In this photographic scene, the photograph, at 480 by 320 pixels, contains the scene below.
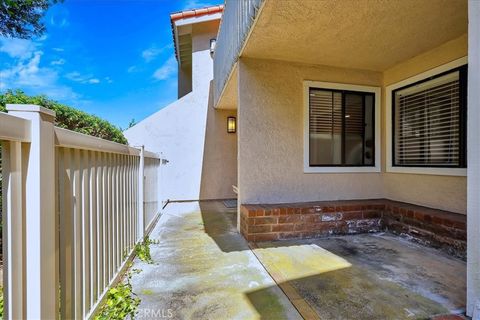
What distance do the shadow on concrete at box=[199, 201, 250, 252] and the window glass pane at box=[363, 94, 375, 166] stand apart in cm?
290

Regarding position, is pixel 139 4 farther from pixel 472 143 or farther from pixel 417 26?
pixel 472 143

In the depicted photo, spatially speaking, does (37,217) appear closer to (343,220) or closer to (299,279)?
(299,279)

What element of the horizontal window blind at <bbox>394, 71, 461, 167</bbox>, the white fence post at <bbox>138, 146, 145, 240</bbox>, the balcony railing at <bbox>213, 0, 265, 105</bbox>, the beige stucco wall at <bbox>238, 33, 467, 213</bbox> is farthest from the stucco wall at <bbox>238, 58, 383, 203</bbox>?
the white fence post at <bbox>138, 146, 145, 240</bbox>

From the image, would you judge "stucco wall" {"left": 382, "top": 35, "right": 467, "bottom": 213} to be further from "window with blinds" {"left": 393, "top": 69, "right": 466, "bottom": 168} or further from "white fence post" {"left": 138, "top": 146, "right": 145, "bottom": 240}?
"white fence post" {"left": 138, "top": 146, "right": 145, "bottom": 240}

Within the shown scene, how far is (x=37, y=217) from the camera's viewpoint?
1.12 m

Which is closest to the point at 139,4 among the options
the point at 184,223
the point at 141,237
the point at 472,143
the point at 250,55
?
the point at 250,55

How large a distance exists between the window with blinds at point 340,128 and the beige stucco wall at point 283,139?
256mm

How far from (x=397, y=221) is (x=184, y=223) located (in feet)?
12.6

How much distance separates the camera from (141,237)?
352cm

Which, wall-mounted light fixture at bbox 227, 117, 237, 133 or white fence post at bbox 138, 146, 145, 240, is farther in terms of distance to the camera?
wall-mounted light fixture at bbox 227, 117, 237, 133

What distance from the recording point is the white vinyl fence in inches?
41.3

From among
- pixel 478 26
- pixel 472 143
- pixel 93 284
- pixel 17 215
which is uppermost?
pixel 478 26

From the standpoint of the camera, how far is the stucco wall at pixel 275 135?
165 inches

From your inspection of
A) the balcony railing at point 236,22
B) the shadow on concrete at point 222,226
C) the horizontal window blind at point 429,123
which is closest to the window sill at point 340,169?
the horizontal window blind at point 429,123
